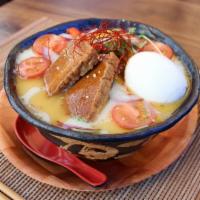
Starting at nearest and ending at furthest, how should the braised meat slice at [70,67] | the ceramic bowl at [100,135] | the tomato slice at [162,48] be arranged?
the ceramic bowl at [100,135]
the braised meat slice at [70,67]
the tomato slice at [162,48]

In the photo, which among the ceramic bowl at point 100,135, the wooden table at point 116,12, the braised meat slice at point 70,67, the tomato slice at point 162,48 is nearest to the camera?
the ceramic bowl at point 100,135

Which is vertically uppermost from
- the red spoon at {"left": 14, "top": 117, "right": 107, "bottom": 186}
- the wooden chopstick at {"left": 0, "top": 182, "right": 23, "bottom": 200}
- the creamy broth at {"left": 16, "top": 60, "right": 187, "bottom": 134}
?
the creamy broth at {"left": 16, "top": 60, "right": 187, "bottom": 134}

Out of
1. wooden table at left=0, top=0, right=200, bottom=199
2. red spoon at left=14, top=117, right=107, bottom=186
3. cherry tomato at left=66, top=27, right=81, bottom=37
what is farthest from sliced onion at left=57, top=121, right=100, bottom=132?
wooden table at left=0, top=0, right=200, bottom=199

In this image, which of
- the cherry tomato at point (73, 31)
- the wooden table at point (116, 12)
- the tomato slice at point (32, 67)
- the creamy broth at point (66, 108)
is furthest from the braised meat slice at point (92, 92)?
the wooden table at point (116, 12)

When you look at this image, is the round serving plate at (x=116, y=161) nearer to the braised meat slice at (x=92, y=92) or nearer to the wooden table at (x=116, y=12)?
the braised meat slice at (x=92, y=92)

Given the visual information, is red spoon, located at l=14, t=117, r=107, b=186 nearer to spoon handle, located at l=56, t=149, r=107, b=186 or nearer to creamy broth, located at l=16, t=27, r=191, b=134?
spoon handle, located at l=56, t=149, r=107, b=186

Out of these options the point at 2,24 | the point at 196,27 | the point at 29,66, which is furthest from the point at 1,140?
the point at 196,27
